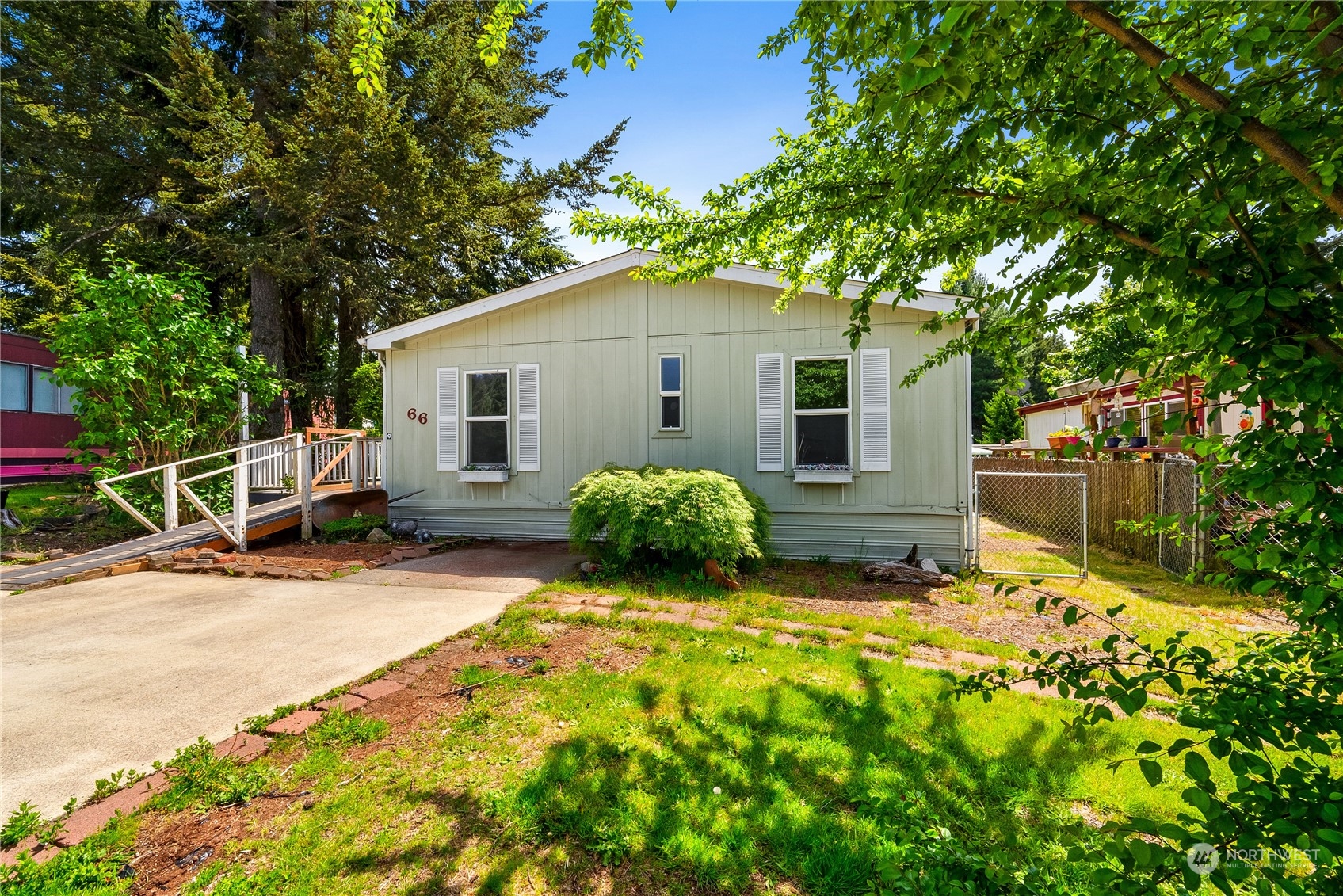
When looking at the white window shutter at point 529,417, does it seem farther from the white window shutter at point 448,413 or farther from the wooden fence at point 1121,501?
the wooden fence at point 1121,501

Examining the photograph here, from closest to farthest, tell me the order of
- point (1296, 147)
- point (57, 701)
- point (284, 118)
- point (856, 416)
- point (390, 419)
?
point (1296, 147) < point (57, 701) < point (856, 416) < point (390, 419) < point (284, 118)

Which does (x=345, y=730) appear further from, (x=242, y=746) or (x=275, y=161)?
(x=275, y=161)

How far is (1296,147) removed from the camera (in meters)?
1.26

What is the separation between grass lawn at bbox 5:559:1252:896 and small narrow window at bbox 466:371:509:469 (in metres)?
5.05

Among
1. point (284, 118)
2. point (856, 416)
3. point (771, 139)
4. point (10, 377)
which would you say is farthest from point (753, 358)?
point (10, 377)

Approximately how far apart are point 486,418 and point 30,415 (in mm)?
11366

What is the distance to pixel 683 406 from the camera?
7668mm

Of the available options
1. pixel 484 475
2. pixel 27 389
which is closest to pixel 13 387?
pixel 27 389

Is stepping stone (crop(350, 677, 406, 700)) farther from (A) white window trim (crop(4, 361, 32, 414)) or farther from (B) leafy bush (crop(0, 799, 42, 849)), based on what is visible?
(A) white window trim (crop(4, 361, 32, 414))

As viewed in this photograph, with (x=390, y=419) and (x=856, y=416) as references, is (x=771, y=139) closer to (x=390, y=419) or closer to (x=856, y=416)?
(x=856, y=416)

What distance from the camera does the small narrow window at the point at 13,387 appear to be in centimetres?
1136

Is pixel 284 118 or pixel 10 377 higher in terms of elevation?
pixel 284 118

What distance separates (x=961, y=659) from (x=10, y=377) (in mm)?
17553

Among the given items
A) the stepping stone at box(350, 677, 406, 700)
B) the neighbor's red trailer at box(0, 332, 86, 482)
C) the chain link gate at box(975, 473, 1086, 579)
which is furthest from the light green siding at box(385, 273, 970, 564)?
the neighbor's red trailer at box(0, 332, 86, 482)
